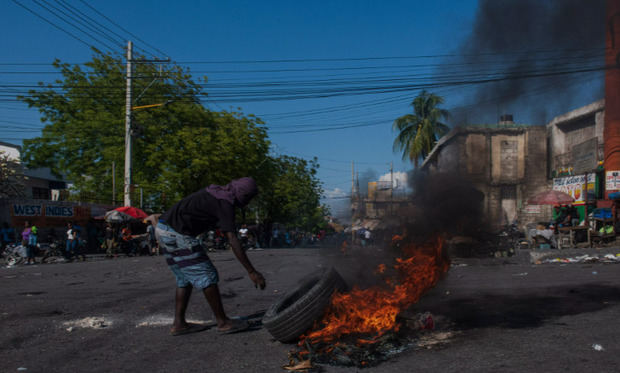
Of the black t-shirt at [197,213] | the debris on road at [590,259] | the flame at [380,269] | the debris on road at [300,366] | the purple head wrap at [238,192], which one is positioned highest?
the purple head wrap at [238,192]

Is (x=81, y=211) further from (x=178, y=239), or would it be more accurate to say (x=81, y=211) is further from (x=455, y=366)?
(x=455, y=366)

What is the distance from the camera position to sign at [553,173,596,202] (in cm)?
2212

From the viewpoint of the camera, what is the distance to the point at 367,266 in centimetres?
559

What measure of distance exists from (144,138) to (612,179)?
76.6 ft

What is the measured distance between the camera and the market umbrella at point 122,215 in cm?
2070

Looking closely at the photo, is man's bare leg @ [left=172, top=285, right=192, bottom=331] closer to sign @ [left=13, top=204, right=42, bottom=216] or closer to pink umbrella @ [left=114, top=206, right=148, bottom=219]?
pink umbrella @ [left=114, top=206, right=148, bottom=219]

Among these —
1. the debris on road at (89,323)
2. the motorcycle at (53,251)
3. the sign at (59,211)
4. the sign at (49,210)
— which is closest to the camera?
the debris on road at (89,323)

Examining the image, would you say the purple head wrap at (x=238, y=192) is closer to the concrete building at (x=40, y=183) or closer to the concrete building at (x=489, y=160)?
the concrete building at (x=489, y=160)

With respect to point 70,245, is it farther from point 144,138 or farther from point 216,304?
point 216,304

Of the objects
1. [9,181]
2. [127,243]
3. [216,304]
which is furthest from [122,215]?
[216,304]

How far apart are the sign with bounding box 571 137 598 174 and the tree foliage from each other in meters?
17.4

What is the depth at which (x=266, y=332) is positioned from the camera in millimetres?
4883

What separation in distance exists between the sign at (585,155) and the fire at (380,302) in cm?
1960

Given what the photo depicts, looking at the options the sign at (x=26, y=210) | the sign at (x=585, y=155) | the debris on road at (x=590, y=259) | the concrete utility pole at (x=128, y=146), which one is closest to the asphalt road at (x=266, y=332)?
the debris on road at (x=590, y=259)
